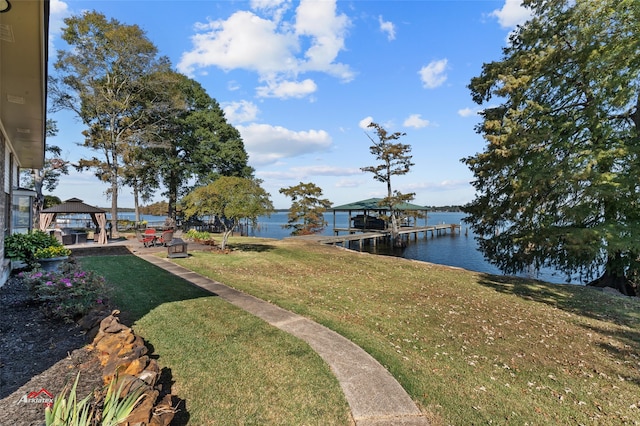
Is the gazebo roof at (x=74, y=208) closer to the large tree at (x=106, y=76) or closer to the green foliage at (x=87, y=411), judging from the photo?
the large tree at (x=106, y=76)

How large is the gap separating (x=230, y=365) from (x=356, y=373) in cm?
168

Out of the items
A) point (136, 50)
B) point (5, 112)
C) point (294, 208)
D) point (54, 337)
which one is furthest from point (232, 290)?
point (294, 208)

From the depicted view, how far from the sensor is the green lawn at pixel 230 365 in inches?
123

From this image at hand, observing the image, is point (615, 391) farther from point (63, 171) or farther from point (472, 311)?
point (63, 171)


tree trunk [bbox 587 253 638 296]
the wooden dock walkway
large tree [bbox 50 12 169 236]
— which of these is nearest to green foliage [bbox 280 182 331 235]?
the wooden dock walkway

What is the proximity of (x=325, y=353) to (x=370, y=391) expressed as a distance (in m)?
1.02

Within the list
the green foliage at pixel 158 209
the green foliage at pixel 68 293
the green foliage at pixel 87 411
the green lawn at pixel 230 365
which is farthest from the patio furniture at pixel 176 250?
the green foliage at pixel 158 209

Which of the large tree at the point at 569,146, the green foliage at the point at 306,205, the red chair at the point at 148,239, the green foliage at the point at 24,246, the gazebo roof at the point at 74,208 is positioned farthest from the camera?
the green foliage at the point at 306,205

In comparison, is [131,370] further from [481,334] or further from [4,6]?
[481,334]

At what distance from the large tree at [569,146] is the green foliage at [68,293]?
13205 millimetres

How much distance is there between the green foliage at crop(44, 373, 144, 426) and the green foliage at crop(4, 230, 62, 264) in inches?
302

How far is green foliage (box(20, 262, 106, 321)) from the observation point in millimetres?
4898

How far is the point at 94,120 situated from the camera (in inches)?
936

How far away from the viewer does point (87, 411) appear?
2.46m
